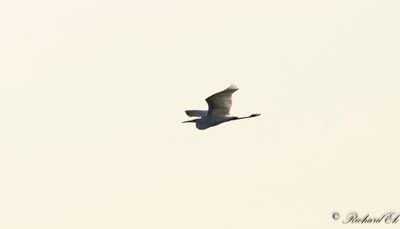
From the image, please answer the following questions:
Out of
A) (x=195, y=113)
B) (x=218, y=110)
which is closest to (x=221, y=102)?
(x=218, y=110)

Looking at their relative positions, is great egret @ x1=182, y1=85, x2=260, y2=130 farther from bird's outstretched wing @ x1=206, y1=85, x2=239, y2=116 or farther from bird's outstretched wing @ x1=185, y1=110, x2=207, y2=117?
bird's outstretched wing @ x1=185, y1=110, x2=207, y2=117

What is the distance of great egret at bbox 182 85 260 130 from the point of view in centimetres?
4438

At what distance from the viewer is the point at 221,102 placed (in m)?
45.0

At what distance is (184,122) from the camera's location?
4872cm

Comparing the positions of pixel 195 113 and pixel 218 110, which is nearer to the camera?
pixel 218 110

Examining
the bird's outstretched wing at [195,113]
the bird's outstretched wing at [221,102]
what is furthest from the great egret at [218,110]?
the bird's outstretched wing at [195,113]

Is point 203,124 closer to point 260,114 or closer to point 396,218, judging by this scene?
point 260,114

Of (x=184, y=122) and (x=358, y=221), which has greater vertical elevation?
(x=184, y=122)

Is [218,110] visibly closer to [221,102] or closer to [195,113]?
[221,102]

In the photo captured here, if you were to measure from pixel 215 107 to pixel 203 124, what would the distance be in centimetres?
156

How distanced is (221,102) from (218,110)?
2.27ft

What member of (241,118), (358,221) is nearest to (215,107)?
(241,118)

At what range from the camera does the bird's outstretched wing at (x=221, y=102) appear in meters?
44.2

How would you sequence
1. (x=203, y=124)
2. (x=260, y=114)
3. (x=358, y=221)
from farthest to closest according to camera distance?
(x=358, y=221) → (x=203, y=124) → (x=260, y=114)
